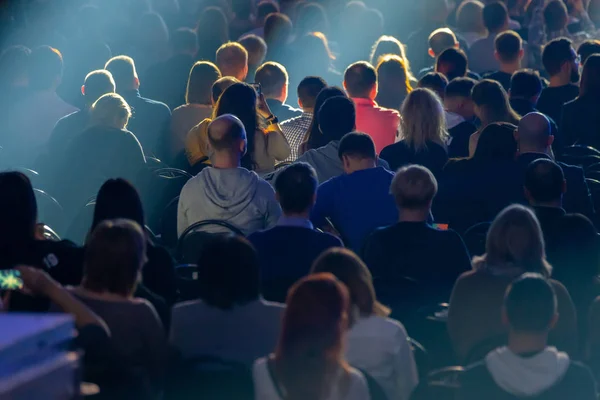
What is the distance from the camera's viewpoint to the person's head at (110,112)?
8.23 metres

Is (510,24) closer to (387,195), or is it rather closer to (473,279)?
(387,195)

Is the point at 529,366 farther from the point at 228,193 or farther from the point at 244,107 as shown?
the point at 244,107

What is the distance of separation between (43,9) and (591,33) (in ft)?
21.9

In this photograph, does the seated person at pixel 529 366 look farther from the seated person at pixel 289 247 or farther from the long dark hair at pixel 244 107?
the long dark hair at pixel 244 107

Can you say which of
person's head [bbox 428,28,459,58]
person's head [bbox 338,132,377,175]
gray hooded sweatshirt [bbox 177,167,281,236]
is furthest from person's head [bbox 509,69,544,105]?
gray hooded sweatshirt [bbox 177,167,281,236]

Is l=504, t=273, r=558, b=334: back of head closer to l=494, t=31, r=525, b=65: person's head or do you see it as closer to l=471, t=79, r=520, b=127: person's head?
l=471, t=79, r=520, b=127: person's head

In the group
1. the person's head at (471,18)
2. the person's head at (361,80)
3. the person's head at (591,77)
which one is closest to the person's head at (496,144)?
the person's head at (361,80)

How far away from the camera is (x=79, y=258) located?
5629 millimetres

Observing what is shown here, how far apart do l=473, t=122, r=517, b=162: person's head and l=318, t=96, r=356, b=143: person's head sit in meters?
0.88

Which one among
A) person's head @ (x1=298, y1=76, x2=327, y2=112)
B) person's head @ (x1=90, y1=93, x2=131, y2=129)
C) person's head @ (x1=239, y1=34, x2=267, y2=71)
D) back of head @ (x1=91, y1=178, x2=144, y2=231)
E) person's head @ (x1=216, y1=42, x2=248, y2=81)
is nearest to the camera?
back of head @ (x1=91, y1=178, x2=144, y2=231)

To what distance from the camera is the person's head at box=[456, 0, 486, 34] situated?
14.0 metres

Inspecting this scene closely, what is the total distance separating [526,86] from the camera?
9.41 metres

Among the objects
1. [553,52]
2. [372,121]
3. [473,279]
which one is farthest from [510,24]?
[473,279]

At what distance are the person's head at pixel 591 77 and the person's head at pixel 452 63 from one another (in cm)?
140
